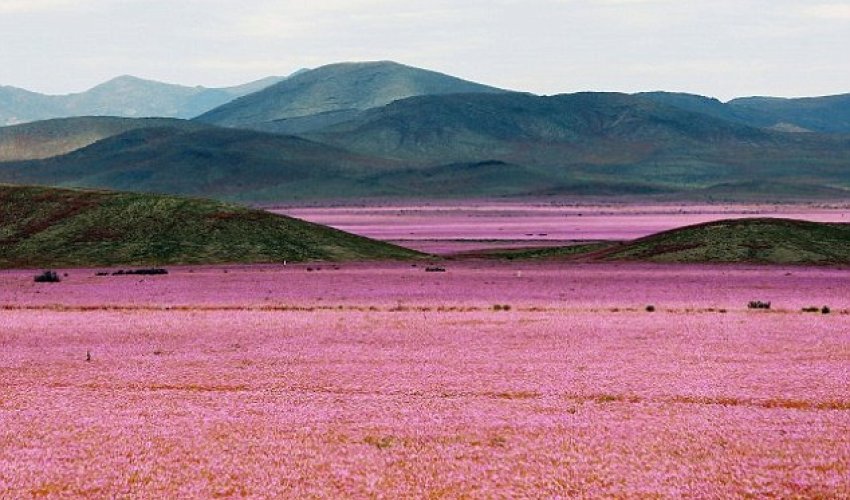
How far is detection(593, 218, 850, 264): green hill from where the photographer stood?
226 ft

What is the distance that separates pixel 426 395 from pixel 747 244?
51440mm

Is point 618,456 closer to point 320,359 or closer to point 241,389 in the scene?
point 241,389

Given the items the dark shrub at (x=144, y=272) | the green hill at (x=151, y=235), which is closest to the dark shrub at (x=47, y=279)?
the dark shrub at (x=144, y=272)

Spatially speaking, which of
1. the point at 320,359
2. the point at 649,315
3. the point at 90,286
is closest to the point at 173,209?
the point at 90,286

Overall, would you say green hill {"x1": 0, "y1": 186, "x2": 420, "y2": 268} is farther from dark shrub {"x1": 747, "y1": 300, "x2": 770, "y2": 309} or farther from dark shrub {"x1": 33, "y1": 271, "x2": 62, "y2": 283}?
dark shrub {"x1": 747, "y1": 300, "x2": 770, "y2": 309}

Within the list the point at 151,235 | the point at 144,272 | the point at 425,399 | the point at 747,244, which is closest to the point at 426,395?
the point at 425,399

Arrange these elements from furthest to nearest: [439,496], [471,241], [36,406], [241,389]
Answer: [471,241], [241,389], [36,406], [439,496]

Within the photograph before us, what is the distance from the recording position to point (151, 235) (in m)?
78.0

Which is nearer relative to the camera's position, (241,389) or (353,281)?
(241,389)

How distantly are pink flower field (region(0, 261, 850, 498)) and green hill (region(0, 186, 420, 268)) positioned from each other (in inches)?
1141

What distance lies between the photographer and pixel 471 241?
3991 inches

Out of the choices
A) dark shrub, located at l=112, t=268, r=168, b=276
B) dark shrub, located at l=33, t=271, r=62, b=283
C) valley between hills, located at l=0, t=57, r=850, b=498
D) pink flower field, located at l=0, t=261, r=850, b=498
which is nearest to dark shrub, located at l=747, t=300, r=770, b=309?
valley between hills, located at l=0, t=57, r=850, b=498

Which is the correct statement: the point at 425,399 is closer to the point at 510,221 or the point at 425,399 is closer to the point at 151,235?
the point at 151,235

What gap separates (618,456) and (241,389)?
9.07 meters
